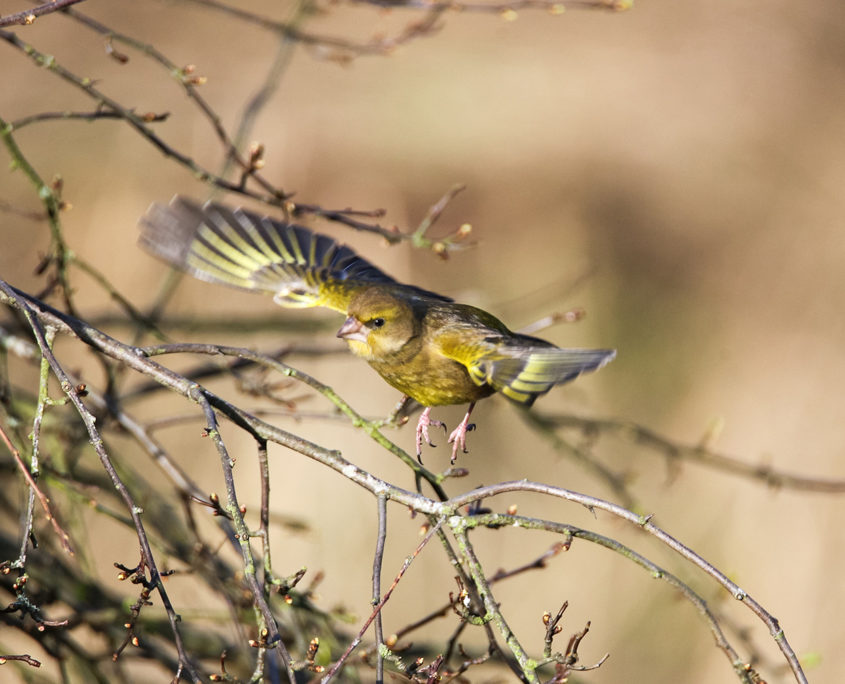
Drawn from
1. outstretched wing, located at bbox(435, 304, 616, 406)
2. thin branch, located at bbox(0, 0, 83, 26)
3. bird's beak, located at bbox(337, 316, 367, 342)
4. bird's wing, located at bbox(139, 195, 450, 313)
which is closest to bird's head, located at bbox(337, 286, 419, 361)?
bird's beak, located at bbox(337, 316, 367, 342)

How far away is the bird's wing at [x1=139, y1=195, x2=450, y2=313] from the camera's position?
12.5 ft

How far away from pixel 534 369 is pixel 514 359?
0.16 m

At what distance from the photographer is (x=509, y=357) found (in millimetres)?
3367

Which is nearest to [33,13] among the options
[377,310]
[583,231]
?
[377,310]

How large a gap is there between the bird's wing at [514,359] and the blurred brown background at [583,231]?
331 centimetres

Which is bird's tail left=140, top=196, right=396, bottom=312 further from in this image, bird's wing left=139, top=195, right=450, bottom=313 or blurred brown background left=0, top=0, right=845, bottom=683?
blurred brown background left=0, top=0, right=845, bottom=683

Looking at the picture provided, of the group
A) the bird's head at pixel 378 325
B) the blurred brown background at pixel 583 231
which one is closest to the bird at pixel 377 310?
the bird's head at pixel 378 325

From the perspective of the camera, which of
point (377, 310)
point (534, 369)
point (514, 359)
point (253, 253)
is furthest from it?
point (253, 253)

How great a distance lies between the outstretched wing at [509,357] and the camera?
9.82 feet

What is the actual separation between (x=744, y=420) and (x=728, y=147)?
2683 mm

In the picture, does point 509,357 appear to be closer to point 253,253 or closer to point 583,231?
point 253,253

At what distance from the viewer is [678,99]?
9406 millimetres

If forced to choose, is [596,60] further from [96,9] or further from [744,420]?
[96,9]

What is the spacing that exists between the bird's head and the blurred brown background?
3261mm
